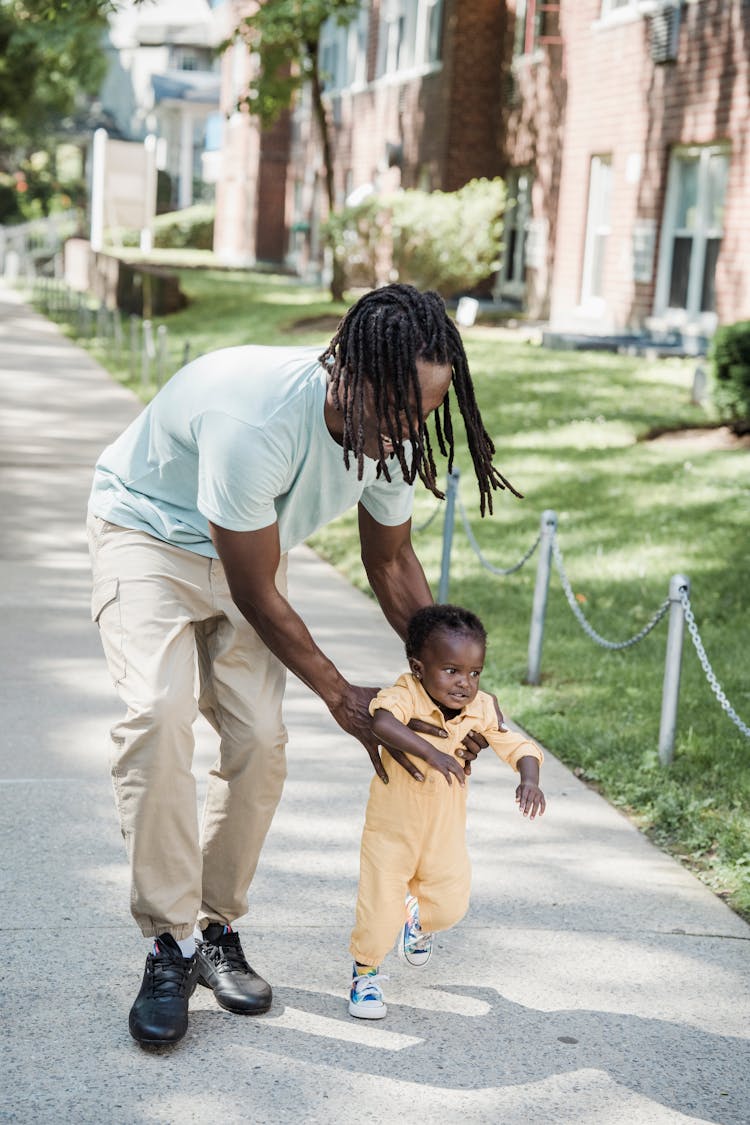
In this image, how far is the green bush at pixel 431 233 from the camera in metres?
21.2

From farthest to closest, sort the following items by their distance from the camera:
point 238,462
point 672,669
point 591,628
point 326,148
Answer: point 326,148 < point 591,628 < point 672,669 < point 238,462

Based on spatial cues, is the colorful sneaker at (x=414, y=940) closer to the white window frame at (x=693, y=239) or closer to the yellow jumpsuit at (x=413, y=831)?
the yellow jumpsuit at (x=413, y=831)

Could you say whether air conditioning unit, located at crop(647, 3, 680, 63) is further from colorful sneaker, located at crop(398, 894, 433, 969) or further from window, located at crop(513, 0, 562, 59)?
colorful sneaker, located at crop(398, 894, 433, 969)

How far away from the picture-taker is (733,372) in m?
12.8

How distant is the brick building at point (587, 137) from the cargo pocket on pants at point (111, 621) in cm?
1432

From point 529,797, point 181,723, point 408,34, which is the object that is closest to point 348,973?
point 529,797

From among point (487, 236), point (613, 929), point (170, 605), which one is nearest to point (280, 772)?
point (170, 605)

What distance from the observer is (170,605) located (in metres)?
3.72

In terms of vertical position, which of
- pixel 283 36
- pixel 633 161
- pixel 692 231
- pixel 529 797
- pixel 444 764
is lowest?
pixel 529 797

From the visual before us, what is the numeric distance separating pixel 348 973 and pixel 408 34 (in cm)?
2743

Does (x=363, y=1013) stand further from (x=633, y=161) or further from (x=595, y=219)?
(x=595, y=219)

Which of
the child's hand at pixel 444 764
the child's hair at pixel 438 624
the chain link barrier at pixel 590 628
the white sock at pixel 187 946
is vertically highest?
the child's hair at pixel 438 624

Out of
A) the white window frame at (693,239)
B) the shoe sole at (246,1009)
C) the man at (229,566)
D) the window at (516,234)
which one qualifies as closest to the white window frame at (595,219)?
the white window frame at (693,239)

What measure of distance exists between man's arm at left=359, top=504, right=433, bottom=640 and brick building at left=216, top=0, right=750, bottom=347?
13783mm
